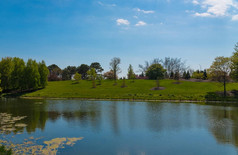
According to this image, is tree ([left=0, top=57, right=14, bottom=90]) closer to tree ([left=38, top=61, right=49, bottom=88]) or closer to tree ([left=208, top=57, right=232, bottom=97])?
tree ([left=38, top=61, right=49, bottom=88])

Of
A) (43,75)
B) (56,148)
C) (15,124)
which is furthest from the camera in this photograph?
(43,75)

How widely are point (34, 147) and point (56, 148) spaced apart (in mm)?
1742

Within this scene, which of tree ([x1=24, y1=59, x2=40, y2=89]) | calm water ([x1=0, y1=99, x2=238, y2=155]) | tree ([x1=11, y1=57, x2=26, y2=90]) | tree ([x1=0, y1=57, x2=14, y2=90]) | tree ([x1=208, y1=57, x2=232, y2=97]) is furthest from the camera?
tree ([x1=24, y1=59, x2=40, y2=89])

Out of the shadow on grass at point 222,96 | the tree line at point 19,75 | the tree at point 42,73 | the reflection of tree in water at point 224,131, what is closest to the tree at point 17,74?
the tree line at point 19,75

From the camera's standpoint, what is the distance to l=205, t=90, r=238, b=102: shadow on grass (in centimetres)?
5009

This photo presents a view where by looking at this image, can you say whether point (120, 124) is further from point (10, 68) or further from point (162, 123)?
point (10, 68)

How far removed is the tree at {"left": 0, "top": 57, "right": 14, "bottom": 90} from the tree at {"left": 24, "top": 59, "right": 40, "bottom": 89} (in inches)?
208

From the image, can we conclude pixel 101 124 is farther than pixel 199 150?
Yes

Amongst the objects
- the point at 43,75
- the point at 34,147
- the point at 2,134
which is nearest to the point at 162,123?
the point at 34,147

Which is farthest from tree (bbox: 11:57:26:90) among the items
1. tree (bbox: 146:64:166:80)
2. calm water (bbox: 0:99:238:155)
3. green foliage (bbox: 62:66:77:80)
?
green foliage (bbox: 62:66:77:80)

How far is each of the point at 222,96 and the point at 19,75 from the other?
66357mm

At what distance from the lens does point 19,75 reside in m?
67.5

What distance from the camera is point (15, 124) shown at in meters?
22.2

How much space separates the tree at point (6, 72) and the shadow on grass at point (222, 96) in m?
63.3
